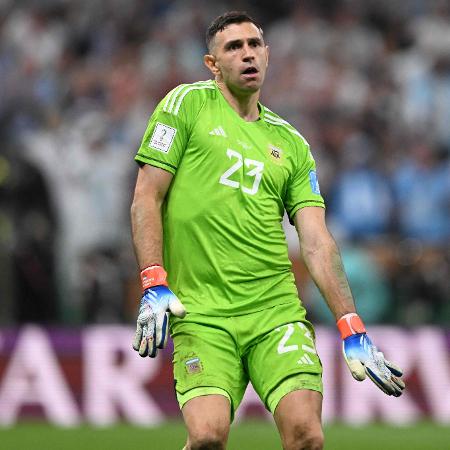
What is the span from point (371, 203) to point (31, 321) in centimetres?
395

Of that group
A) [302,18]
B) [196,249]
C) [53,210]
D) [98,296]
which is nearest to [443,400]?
[98,296]

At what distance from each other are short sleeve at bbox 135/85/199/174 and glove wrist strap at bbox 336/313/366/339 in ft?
3.97

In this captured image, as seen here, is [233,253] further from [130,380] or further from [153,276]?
[130,380]

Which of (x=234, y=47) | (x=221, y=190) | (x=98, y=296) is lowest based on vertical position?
(x=98, y=296)

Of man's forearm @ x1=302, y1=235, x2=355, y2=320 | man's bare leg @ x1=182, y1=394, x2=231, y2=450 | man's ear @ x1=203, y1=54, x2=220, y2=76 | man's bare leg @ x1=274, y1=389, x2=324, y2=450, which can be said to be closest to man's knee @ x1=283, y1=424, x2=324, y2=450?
man's bare leg @ x1=274, y1=389, x2=324, y2=450

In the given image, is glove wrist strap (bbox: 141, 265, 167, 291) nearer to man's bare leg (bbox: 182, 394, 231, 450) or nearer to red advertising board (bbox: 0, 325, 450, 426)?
man's bare leg (bbox: 182, 394, 231, 450)

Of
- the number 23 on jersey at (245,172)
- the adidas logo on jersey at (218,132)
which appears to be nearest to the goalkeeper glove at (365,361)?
the number 23 on jersey at (245,172)

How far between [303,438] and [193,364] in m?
0.69

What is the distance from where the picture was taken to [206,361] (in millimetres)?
6621

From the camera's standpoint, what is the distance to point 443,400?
13133 mm

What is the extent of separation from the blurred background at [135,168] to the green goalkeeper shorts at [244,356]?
6329 mm

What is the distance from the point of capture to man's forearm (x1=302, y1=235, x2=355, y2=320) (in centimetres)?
687

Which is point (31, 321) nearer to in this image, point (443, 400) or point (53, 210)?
point (53, 210)

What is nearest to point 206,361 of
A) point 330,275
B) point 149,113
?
point 330,275
